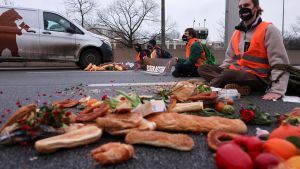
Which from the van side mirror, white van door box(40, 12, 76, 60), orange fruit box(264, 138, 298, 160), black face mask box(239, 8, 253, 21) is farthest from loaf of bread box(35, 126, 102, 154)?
the van side mirror

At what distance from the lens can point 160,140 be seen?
1.62 meters

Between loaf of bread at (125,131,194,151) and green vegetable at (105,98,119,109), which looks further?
green vegetable at (105,98,119,109)

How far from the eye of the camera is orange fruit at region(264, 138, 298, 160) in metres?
1.27

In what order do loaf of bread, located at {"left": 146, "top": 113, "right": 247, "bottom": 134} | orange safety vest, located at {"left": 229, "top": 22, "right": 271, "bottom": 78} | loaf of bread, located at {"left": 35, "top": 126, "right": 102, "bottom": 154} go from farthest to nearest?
orange safety vest, located at {"left": 229, "top": 22, "right": 271, "bottom": 78}
loaf of bread, located at {"left": 146, "top": 113, "right": 247, "bottom": 134}
loaf of bread, located at {"left": 35, "top": 126, "right": 102, "bottom": 154}

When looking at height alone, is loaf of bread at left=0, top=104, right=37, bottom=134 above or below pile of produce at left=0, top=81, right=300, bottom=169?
above

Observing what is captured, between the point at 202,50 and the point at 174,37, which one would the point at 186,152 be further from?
the point at 174,37

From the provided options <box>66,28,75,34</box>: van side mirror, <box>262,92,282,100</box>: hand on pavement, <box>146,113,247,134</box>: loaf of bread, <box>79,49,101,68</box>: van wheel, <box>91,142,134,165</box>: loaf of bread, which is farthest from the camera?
<box>79,49,101,68</box>: van wheel

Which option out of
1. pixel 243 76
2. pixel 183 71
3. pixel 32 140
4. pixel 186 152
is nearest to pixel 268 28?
pixel 243 76

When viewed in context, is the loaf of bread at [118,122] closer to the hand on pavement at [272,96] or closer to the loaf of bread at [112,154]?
the loaf of bread at [112,154]

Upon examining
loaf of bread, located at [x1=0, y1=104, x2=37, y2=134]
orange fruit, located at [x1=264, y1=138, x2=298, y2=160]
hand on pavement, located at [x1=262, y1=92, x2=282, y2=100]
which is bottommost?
hand on pavement, located at [x1=262, y1=92, x2=282, y2=100]

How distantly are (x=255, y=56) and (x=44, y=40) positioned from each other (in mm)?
7397

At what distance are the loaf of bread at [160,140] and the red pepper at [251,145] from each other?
39 centimetres

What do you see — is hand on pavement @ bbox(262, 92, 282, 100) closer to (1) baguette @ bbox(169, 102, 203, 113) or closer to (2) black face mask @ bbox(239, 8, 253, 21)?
(2) black face mask @ bbox(239, 8, 253, 21)

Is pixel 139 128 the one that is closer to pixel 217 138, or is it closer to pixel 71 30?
pixel 217 138
